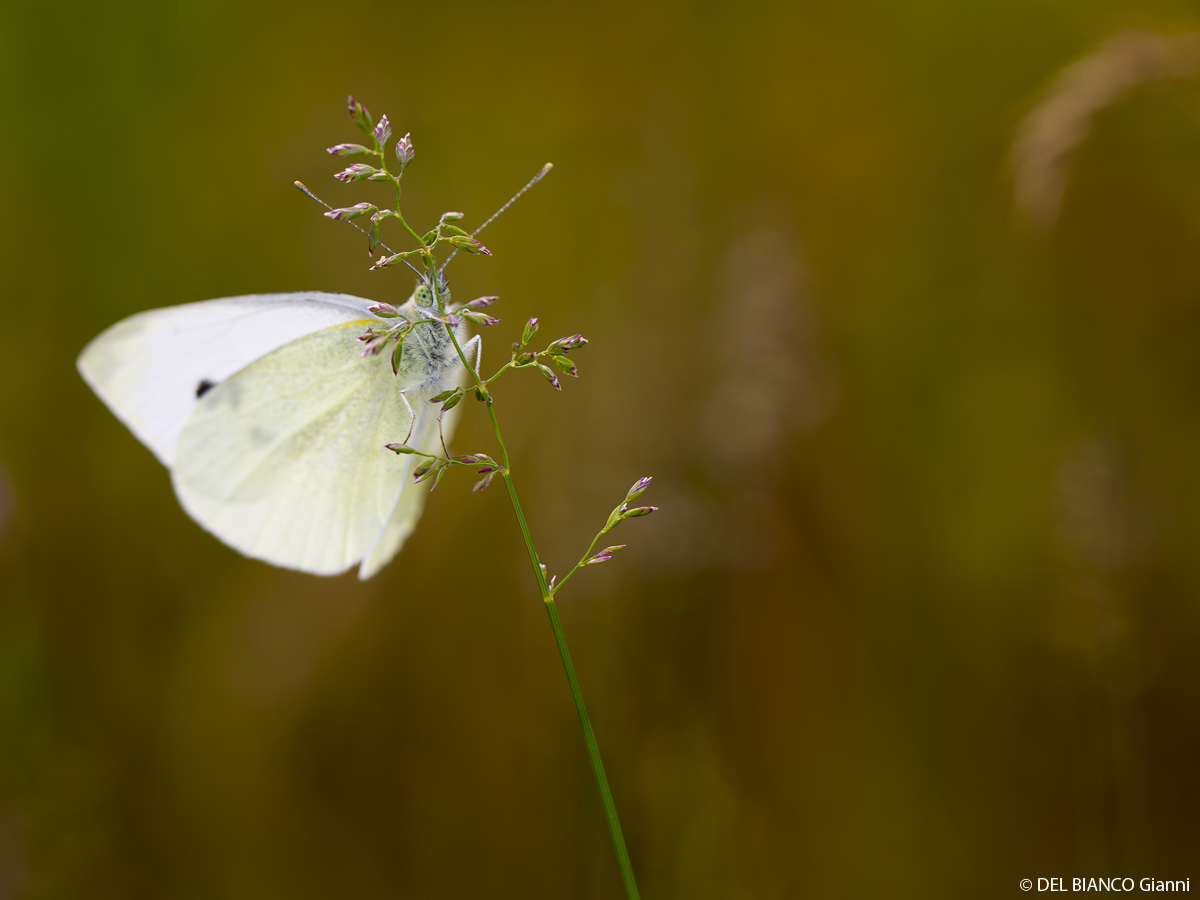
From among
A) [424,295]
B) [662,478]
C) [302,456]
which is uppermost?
[424,295]

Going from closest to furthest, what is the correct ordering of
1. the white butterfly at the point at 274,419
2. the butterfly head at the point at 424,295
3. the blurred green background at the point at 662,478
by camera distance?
the butterfly head at the point at 424,295, the white butterfly at the point at 274,419, the blurred green background at the point at 662,478

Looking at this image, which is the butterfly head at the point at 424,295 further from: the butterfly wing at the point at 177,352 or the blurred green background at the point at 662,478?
the blurred green background at the point at 662,478

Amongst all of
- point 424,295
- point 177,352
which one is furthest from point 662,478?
point 177,352

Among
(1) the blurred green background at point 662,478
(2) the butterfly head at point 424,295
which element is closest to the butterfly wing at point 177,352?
(2) the butterfly head at point 424,295

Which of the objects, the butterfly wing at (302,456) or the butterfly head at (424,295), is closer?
the butterfly head at (424,295)

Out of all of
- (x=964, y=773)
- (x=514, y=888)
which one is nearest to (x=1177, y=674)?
(x=964, y=773)

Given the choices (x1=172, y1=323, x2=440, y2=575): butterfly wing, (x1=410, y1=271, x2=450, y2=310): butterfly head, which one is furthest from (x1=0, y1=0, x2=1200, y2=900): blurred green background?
(x1=410, y1=271, x2=450, y2=310): butterfly head

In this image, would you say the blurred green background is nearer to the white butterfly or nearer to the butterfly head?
the white butterfly

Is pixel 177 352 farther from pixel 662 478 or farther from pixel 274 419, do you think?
pixel 662 478
